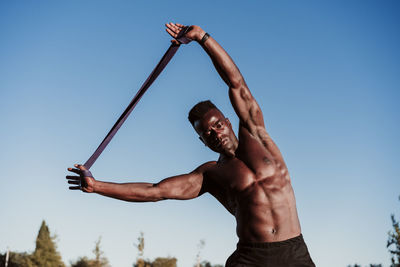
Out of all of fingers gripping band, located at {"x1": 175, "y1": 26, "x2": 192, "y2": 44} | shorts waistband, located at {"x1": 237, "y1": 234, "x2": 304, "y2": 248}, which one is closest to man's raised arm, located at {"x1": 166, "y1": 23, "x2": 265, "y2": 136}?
fingers gripping band, located at {"x1": 175, "y1": 26, "x2": 192, "y2": 44}

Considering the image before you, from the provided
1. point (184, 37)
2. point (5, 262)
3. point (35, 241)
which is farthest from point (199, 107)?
point (5, 262)

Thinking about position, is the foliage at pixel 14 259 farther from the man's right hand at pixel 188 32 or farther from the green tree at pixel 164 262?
the man's right hand at pixel 188 32

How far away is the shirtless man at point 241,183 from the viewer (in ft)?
13.7

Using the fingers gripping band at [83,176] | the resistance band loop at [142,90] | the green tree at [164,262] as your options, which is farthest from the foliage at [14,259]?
the fingers gripping band at [83,176]

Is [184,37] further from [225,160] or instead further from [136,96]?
[225,160]

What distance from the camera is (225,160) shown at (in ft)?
15.4

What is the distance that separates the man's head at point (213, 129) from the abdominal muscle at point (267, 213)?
1.82ft

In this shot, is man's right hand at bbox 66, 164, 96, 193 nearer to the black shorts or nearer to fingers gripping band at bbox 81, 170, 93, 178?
fingers gripping band at bbox 81, 170, 93, 178

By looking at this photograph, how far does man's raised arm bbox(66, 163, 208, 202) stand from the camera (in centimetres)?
449

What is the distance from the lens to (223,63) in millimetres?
4551

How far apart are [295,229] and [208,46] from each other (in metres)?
2.02

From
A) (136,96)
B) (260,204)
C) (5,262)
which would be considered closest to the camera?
(260,204)

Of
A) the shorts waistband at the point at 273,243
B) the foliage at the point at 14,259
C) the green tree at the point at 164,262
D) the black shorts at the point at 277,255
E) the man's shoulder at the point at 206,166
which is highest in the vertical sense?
the foliage at the point at 14,259

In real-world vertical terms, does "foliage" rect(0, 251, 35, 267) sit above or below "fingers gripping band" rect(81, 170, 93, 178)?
above
